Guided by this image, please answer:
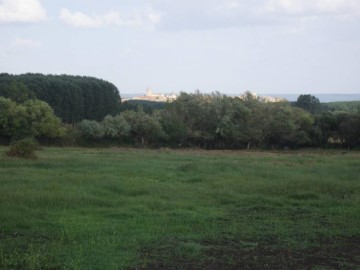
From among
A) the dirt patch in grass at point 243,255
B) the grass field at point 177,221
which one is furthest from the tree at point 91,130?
the dirt patch in grass at point 243,255

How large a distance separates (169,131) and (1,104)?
1794 cm

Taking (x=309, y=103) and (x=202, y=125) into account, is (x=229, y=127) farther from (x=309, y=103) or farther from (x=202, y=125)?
(x=309, y=103)

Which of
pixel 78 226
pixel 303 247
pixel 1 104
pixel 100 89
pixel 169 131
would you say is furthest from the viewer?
pixel 100 89

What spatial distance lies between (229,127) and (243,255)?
48102mm

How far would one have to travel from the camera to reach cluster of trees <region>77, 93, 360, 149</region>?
55.1 m

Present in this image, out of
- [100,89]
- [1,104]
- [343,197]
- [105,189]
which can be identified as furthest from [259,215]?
[100,89]

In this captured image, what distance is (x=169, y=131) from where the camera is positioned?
2231 inches

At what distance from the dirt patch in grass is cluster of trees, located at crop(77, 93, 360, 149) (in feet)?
148

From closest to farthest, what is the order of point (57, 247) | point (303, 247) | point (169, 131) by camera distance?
1. point (57, 247)
2. point (303, 247)
3. point (169, 131)

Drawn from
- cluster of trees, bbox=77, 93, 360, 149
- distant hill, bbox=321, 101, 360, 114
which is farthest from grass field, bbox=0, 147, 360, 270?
distant hill, bbox=321, 101, 360, 114

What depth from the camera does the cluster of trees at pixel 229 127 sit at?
55125 millimetres

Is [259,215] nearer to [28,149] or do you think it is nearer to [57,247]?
[57,247]

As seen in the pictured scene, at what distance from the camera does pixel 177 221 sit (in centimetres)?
1199

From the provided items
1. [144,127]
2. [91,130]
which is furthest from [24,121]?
[144,127]
